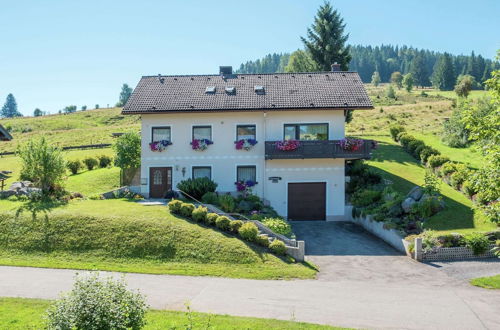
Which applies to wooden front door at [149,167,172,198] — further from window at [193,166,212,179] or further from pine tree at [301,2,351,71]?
pine tree at [301,2,351,71]

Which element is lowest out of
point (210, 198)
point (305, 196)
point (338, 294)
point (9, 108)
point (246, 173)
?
point (338, 294)

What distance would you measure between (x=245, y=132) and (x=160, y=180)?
6.16 metres

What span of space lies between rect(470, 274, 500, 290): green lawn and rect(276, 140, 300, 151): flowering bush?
39.7 feet

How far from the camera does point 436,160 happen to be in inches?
1249

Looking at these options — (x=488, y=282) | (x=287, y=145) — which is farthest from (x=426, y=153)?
(x=488, y=282)

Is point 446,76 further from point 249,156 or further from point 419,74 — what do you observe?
point 249,156

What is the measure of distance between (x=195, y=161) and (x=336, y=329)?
17.2m

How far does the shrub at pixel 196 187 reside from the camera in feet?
80.7

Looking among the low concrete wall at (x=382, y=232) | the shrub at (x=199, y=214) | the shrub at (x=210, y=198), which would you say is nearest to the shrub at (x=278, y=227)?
the shrub at (x=199, y=214)

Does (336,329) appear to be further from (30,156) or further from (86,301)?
(30,156)

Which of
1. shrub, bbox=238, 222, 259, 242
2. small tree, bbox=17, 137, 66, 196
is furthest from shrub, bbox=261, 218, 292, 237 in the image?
small tree, bbox=17, 137, 66, 196

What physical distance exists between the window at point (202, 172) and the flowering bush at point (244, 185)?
6.26 ft

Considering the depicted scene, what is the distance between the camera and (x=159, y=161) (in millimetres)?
27031

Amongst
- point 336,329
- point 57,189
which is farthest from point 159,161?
point 336,329
